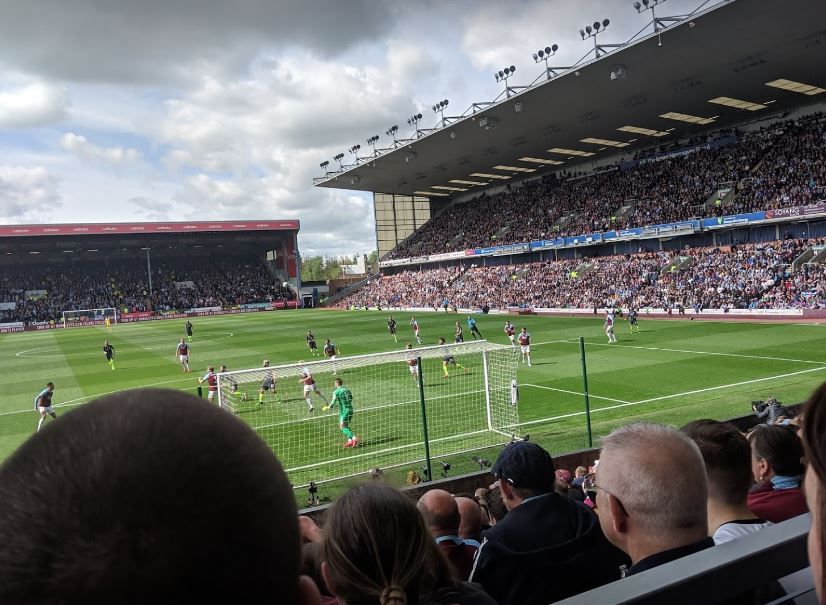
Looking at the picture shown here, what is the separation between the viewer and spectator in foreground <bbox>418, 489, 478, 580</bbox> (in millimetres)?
3723

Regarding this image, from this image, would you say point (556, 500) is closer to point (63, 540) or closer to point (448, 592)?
point (448, 592)

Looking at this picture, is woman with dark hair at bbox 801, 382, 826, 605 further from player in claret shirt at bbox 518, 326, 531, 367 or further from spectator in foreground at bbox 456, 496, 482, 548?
player in claret shirt at bbox 518, 326, 531, 367

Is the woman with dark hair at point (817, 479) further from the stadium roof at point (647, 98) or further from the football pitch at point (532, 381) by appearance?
the stadium roof at point (647, 98)

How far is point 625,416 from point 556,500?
12.9 meters

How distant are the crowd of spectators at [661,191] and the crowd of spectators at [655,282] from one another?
3098 millimetres

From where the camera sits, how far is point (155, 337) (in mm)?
47562

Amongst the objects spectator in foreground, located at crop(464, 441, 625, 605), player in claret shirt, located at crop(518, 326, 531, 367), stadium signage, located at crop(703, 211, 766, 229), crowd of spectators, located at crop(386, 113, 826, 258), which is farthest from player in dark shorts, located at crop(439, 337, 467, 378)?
crowd of spectators, located at crop(386, 113, 826, 258)

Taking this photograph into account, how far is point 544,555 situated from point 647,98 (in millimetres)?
44463

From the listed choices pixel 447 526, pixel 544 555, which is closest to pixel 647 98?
pixel 447 526

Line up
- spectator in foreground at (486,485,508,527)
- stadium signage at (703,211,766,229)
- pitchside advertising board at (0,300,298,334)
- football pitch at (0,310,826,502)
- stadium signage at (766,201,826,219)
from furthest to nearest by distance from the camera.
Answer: pitchside advertising board at (0,300,298,334) < stadium signage at (703,211,766,229) < stadium signage at (766,201,826,219) < football pitch at (0,310,826,502) < spectator in foreground at (486,485,508,527)

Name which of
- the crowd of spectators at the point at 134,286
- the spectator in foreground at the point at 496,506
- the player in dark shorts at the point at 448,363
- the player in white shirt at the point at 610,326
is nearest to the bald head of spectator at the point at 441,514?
the spectator in foreground at the point at 496,506

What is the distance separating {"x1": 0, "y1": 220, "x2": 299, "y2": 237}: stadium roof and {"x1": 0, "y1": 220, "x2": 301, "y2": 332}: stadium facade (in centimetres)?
11

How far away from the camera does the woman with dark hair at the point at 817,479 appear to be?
57.7 inches

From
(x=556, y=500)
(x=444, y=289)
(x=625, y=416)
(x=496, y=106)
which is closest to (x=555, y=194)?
(x=444, y=289)
